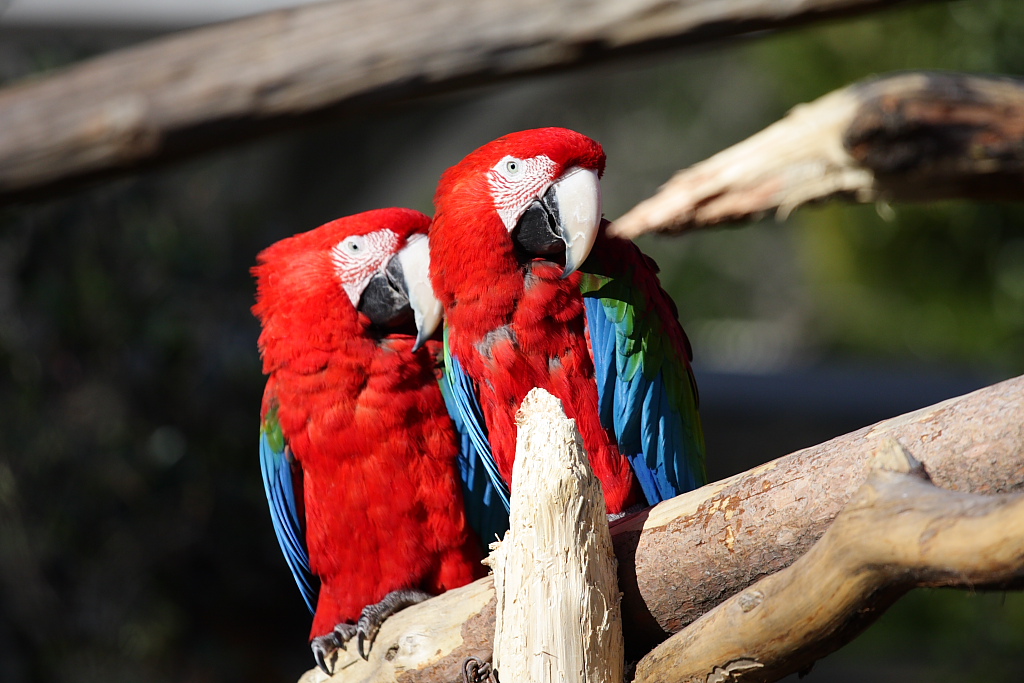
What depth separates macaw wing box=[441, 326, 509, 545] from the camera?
4.91 feet

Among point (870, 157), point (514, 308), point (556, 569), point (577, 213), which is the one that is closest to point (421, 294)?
point (514, 308)

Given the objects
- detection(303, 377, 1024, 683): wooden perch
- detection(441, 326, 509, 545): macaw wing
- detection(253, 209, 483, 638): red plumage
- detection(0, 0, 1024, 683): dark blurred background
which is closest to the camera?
detection(303, 377, 1024, 683): wooden perch

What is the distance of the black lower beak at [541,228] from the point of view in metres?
1.38

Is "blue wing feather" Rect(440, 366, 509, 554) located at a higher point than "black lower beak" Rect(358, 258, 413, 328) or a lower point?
lower

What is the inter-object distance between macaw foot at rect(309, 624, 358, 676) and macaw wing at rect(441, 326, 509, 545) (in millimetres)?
299

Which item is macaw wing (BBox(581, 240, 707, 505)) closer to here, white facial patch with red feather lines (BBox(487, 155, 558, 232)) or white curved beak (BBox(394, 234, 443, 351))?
white facial patch with red feather lines (BBox(487, 155, 558, 232))

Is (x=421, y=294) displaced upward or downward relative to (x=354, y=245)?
downward

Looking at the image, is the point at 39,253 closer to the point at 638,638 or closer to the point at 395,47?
the point at 395,47

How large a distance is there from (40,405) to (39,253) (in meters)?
0.49

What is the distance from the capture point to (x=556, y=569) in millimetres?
1085

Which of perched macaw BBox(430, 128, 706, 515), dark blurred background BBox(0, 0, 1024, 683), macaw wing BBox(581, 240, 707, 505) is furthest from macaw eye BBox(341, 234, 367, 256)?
dark blurred background BBox(0, 0, 1024, 683)

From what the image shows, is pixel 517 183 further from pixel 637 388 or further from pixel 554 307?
pixel 637 388

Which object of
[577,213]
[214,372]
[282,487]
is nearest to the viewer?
[577,213]

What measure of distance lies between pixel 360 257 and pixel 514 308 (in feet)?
1.13
